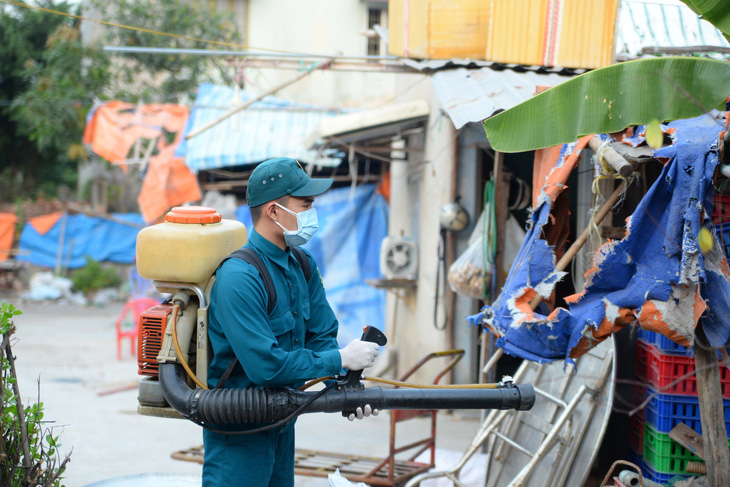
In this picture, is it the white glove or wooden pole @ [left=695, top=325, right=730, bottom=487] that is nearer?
the white glove

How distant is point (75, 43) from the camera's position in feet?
58.6

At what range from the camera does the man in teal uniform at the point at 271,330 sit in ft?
8.79

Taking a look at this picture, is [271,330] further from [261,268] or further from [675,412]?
[675,412]

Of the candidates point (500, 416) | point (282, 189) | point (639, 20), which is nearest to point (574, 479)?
point (500, 416)

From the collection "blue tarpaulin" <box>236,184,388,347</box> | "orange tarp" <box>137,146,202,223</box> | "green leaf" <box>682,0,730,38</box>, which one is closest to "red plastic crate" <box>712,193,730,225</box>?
"green leaf" <box>682,0,730,38</box>

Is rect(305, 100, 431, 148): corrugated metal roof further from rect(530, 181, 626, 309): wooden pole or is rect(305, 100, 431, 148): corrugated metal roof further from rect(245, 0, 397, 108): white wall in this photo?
rect(245, 0, 397, 108): white wall

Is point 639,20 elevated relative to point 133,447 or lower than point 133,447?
elevated

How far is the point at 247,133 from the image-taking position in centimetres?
1422

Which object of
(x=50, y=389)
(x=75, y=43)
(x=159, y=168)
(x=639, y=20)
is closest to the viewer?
(x=639, y=20)

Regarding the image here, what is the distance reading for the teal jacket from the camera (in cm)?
266

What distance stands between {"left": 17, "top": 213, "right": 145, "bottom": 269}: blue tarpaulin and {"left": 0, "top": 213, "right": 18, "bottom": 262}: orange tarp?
1.06ft

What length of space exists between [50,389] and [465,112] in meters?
6.86

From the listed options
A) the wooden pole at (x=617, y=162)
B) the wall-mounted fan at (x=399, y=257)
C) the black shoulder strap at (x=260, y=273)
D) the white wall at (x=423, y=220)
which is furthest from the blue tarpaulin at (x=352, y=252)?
the black shoulder strap at (x=260, y=273)

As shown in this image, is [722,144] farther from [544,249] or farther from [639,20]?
[639,20]
